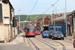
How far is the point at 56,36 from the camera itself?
29.8m

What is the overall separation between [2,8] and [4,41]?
14.4ft

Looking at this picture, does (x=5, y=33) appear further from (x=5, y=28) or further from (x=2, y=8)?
(x=2, y=8)

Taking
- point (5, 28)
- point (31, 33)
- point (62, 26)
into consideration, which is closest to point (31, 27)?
point (31, 33)

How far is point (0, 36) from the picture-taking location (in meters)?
22.2

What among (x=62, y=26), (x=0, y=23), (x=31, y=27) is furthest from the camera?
(x=62, y=26)

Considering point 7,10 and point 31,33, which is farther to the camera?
point 31,33

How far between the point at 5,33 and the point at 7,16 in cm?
231

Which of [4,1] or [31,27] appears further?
[31,27]

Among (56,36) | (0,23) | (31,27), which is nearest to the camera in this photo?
(0,23)

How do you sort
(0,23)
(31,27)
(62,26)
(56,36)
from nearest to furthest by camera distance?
1. (0,23)
2. (56,36)
3. (31,27)
4. (62,26)

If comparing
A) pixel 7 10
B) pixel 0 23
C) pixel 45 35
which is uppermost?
pixel 7 10

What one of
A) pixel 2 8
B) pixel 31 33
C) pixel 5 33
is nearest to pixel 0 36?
pixel 5 33

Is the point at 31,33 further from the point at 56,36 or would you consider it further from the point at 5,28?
the point at 5,28

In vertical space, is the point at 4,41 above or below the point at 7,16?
below
